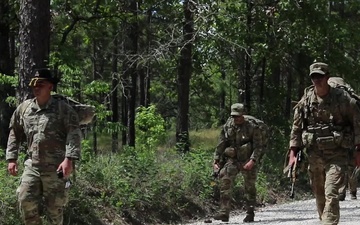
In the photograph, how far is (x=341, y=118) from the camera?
25.7 ft

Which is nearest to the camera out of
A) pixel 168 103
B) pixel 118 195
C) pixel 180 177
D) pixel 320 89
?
pixel 320 89

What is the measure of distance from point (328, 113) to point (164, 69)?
16.7 meters

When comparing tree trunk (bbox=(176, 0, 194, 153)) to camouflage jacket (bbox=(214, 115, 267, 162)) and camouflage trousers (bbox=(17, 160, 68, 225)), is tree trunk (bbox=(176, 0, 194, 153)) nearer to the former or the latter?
camouflage jacket (bbox=(214, 115, 267, 162))

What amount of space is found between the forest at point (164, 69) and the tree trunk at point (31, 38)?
0.6 inches

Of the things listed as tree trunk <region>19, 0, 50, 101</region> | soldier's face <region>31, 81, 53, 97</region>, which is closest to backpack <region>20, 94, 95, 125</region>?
soldier's face <region>31, 81, 53, 97</region>

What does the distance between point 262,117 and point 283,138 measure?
1.17m

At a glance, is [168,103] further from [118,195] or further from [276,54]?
[118,195]

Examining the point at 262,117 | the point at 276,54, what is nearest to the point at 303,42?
the point at 276,54

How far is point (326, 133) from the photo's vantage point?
7859 mm

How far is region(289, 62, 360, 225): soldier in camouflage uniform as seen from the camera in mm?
7562

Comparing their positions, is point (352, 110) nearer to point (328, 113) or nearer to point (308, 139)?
point (328, 113)

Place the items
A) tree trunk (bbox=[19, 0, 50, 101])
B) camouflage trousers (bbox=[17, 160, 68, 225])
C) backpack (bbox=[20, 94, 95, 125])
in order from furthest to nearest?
tree trunk (bbox=[19, 0, 50, 101]), backpack (bbox=[20, 94, 95, 125]), camouflage trousers (bbox=[17, 160, 68, 225])

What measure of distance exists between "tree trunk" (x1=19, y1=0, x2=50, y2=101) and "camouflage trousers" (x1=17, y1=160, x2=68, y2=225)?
3.30 meters

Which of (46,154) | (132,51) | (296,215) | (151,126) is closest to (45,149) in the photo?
(46,154)
